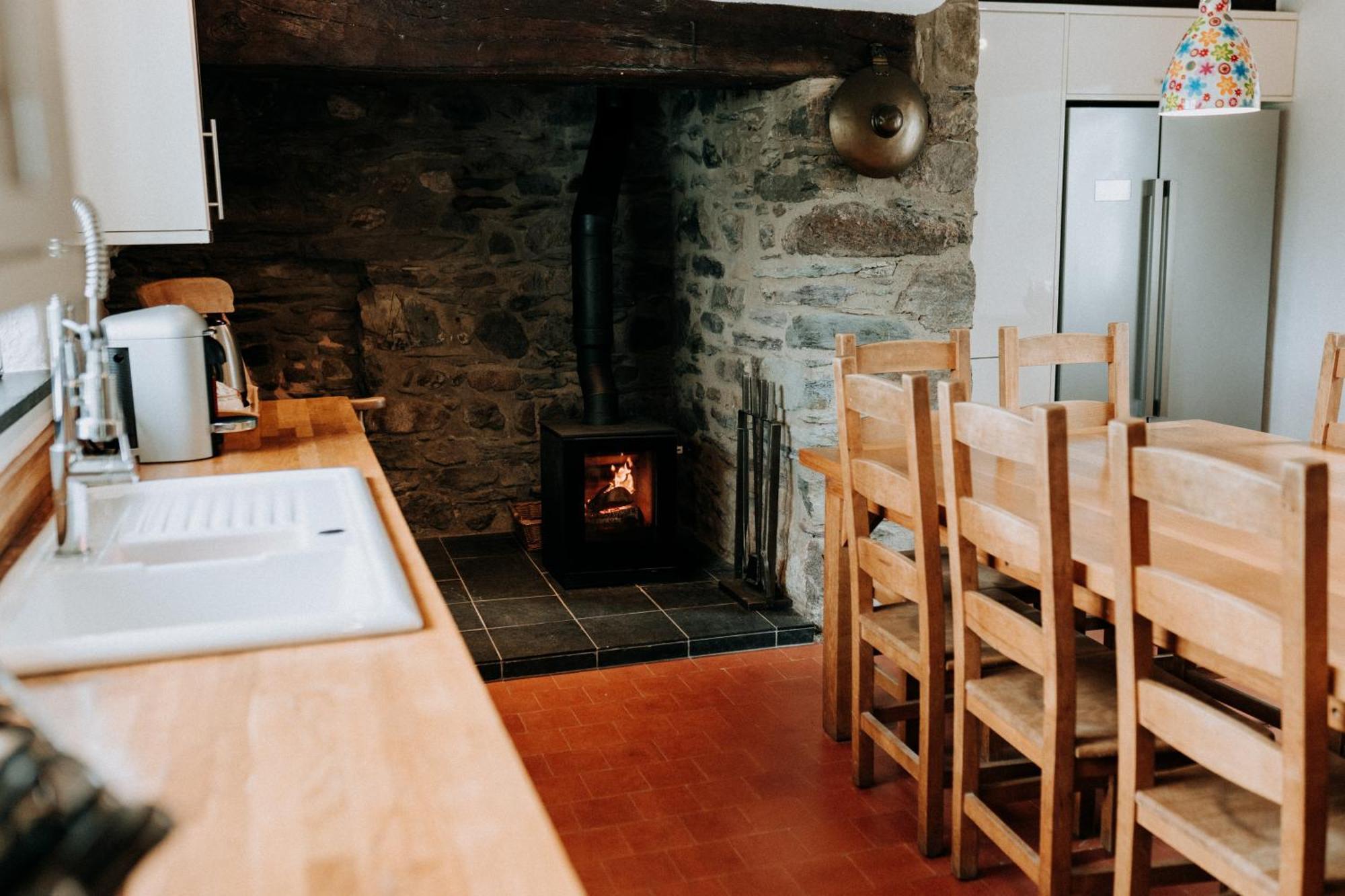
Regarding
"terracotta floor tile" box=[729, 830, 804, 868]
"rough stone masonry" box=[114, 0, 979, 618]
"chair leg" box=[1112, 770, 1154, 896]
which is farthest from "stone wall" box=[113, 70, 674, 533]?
"chair leg" box=[1112, 770, 1154, 896]

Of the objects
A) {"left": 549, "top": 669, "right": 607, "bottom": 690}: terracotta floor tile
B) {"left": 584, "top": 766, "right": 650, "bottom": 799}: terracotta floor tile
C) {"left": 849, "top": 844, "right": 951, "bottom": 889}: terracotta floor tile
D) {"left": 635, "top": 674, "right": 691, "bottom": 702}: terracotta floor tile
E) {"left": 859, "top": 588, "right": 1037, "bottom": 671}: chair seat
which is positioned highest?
{"left": 859, "top": 588, "right": 1037, "bottom": 671}: chair seat

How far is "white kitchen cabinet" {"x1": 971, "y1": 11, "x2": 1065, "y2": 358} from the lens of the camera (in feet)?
15.0

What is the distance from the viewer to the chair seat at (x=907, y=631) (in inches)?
107

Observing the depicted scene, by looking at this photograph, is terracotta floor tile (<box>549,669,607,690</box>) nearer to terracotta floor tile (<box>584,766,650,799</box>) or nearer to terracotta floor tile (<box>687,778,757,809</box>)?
terracotta floor tile (<box>584,766,650,799</box>)

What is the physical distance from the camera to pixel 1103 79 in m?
4.69

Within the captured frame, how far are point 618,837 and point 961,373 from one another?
163 centimetres

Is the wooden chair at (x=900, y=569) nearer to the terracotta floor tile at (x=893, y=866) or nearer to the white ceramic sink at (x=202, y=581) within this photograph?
the terracotta floor tile at (x=893, y=866)

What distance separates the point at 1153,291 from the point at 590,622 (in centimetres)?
270

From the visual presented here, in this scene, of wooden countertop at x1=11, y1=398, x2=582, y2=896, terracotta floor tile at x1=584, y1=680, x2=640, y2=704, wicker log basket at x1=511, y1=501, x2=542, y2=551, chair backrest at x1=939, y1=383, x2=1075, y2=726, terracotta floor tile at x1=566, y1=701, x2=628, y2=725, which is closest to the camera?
wooden countertop at x1=11, y1=398, x2=582, y2=896

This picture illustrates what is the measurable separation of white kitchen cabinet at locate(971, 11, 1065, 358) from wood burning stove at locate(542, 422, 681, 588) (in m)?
1.37

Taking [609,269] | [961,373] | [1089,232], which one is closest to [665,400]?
[609,269]

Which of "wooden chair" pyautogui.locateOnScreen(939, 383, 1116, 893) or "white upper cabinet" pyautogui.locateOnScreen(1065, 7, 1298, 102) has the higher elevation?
"white upper cabinet" pyautogui.locateOnScreen(1065, 7, 1298, 102)

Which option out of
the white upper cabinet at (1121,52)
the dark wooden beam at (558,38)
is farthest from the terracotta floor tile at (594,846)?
the white upper cabinet at (1121,52)

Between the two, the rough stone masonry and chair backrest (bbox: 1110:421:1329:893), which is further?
the rough stone masonry
